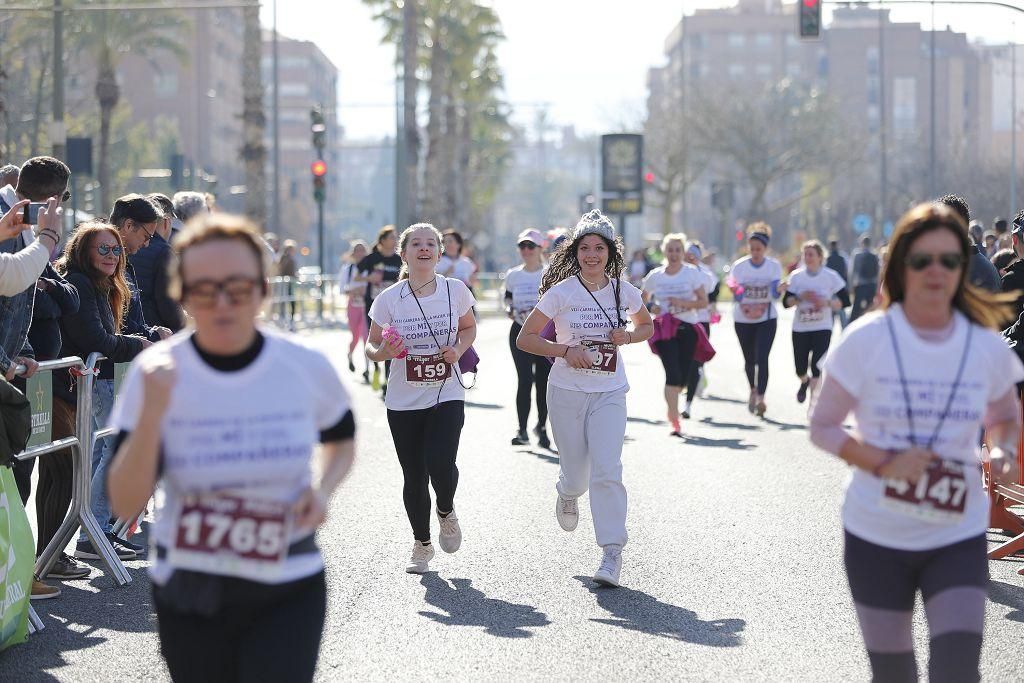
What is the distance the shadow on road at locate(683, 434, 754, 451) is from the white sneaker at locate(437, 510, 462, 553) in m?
5.78

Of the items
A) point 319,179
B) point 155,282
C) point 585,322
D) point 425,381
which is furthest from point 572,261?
point 319,179

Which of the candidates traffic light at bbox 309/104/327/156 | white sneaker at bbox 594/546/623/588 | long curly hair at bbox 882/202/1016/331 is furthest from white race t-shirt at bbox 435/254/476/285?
long curly hair at bbox 882/202/1016/331

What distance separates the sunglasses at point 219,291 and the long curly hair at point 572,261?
190 inches

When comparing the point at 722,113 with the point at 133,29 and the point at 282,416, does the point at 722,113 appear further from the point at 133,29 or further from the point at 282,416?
the point at 282,416

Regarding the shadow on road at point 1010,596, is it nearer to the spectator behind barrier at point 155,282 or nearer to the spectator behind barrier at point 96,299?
the spectator behind barrier at point 96,299

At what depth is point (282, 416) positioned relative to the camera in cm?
395

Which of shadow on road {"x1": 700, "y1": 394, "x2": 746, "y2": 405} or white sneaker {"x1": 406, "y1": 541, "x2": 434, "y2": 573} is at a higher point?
shadow on road {"x1": 700, "y1": 394, "x2": 746, "y2": 405}

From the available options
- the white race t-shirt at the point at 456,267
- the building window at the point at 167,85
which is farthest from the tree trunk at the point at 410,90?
the building window at the point at 167,85

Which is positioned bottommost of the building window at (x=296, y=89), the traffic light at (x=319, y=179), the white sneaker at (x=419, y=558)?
the white sneaker at (x=419, y=558)

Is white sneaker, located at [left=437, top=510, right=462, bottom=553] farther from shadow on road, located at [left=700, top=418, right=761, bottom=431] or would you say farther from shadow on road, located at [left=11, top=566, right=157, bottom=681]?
shadow on road, located at [left=700, top=418, right=761, bottom=431]

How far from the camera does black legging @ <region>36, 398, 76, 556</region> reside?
8.46 meters

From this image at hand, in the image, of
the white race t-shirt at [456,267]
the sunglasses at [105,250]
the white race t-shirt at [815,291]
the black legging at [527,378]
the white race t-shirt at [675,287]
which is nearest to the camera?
the sunglasses at [105,250]

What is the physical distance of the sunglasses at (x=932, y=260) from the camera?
14.9ft

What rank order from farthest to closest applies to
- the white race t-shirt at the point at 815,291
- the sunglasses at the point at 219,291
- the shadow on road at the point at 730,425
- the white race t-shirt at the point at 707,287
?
the white race t-shirt at the point at 707,287 → the white race t-shirt at the point at 815,291 → the shadow on road at the point at 730,425 → the sunglasses at the point at 219,291
